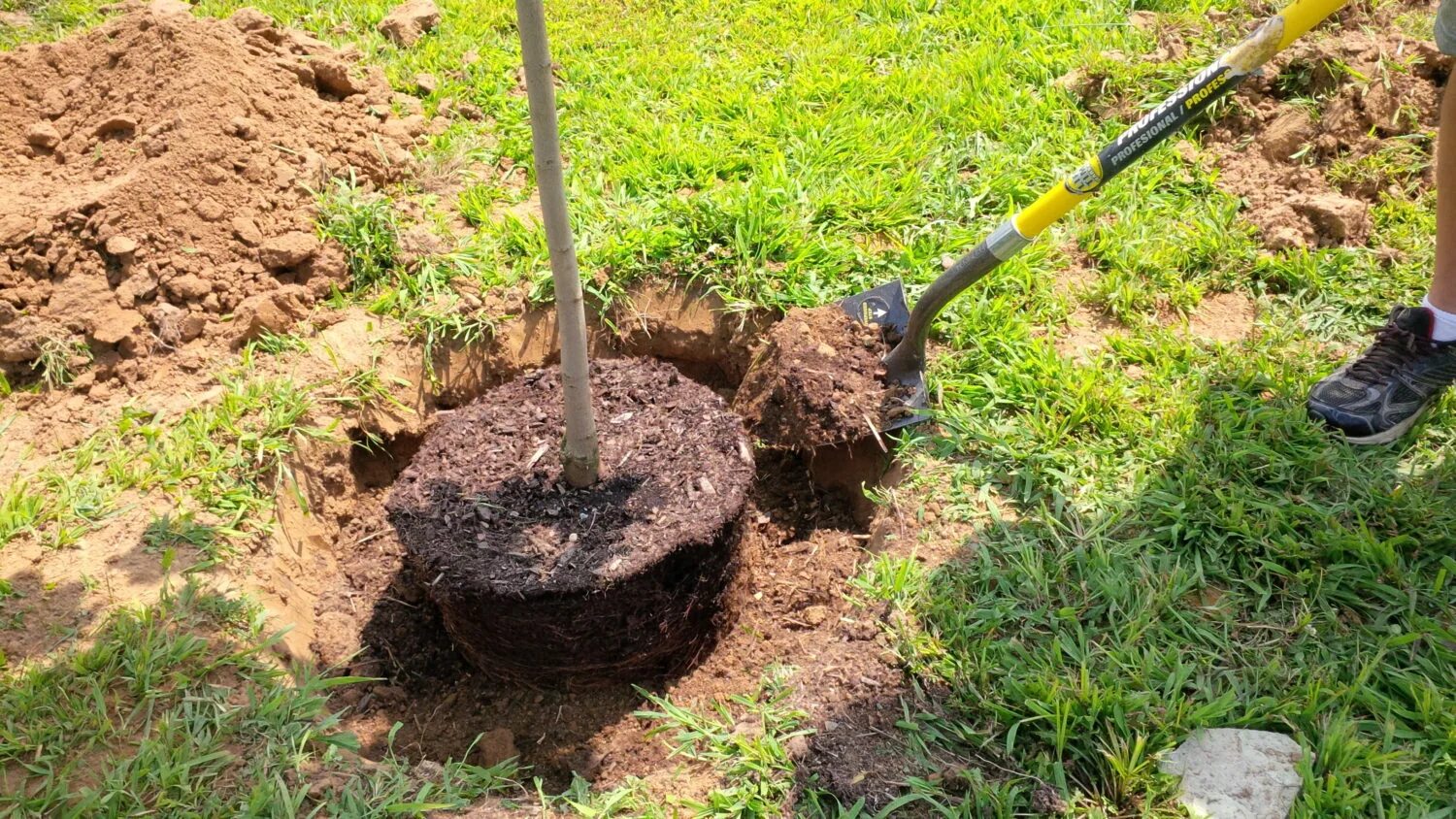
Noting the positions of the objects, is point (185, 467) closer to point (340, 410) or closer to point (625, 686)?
point (340, 410)

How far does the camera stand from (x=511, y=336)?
322 cm

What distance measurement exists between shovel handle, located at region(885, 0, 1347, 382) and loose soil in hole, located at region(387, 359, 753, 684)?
2.37 feet

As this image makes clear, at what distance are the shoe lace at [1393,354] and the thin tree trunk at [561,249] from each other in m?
2.04

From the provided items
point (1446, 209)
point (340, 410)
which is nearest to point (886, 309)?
point (1446, 209)

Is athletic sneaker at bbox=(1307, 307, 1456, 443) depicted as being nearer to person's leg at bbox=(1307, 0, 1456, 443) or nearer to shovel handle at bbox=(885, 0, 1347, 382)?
person's leg at bbox=(1307, 0, 1456, 443)

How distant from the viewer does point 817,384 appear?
280 centimetres

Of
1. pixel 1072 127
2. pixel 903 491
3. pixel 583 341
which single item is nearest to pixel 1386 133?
pixel 1072 127

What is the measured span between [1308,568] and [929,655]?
906 millimetres

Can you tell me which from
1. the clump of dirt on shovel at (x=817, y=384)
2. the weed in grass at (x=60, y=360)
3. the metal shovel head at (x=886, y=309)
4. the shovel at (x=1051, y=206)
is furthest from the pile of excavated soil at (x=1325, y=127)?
the weed in grass at (x=60, y=360)

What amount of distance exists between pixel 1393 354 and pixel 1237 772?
4.38 ft

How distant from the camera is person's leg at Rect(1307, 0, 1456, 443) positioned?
2.54m

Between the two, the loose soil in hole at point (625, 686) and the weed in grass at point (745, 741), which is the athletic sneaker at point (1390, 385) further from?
the weed in grass at point (745, 741)

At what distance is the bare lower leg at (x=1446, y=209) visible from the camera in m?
2.41

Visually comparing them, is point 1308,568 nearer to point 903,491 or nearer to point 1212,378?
point 1212,378
